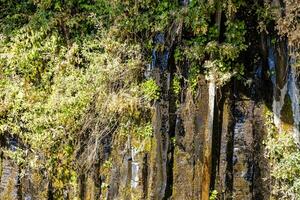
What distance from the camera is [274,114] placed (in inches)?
189

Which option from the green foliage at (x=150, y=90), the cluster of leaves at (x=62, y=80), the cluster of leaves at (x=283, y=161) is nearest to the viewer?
the cluster of leaves at (x=283, y=161)

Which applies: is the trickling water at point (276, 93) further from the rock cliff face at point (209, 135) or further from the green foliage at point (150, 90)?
the green foliage at point (150, 90)

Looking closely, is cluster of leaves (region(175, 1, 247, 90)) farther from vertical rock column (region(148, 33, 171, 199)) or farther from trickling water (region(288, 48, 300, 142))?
trickling water (region(288, 48, 300, 142))

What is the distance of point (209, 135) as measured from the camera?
476cm

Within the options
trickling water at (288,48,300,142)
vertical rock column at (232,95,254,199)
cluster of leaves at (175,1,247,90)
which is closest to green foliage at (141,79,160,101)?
cluster of leaves at (175,1,247,90)

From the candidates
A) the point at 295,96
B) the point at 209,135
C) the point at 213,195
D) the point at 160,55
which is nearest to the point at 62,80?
the point at 160,55

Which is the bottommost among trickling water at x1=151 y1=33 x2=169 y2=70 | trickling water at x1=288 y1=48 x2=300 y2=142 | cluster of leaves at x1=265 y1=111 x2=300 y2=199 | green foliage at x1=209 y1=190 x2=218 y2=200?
green foliage at x1=209 y1=190 x2=218 y2=200

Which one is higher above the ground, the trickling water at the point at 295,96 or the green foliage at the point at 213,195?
the trickling water at the point at 295,96

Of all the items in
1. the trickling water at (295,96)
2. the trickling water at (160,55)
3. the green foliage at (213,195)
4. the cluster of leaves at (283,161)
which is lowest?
the green foliage at (213,195)

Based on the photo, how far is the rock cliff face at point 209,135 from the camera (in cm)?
473

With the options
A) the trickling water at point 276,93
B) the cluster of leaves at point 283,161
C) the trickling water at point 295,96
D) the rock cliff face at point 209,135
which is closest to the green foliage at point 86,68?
the rock cliff face at point 209,135

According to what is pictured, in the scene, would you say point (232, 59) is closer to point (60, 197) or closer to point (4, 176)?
point (60, 197)

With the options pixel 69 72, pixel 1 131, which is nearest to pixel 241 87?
pixel 69 72

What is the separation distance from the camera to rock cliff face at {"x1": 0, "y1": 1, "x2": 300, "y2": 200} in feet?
15.5
